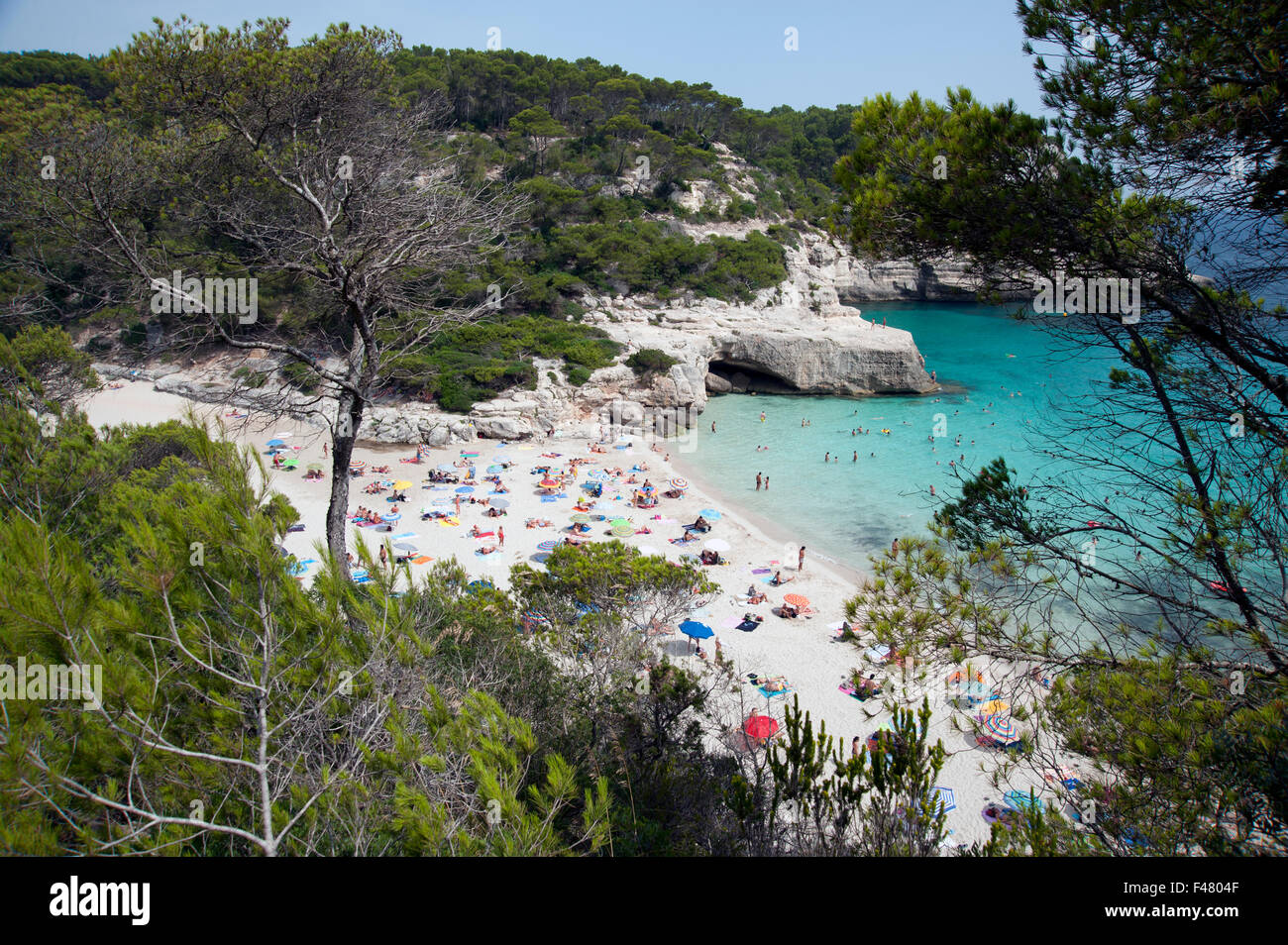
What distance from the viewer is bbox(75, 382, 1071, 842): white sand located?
11047 mm

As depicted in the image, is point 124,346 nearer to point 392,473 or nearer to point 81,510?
point 392,473

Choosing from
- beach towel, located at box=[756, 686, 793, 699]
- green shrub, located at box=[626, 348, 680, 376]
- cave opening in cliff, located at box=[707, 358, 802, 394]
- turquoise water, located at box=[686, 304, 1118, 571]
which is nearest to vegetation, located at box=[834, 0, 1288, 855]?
beach towel, located at box=[756, 686, 793, 699]

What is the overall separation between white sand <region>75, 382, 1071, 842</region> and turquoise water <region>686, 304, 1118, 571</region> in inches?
67.6

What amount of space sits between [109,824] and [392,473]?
21744 mm

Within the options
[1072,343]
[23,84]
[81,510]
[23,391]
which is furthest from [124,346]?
[1072,343]

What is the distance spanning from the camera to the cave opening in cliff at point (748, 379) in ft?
119

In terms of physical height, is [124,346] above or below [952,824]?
above

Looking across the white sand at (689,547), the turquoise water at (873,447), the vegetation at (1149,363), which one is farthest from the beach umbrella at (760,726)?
the turquoise water at (873,447)

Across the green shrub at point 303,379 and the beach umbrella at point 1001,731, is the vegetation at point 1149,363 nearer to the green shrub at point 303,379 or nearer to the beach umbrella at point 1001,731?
the beach umbrella at point 1001,731

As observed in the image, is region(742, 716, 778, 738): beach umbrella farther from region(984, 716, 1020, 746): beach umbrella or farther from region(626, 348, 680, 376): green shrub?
region(626, 348, 680, 376): green shrub

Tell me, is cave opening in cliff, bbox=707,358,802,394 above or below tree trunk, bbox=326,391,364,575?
above

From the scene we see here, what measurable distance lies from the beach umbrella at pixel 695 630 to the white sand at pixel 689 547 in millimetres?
554

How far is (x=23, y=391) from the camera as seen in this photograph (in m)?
9.64

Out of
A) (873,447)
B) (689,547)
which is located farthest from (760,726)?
(873,447)
